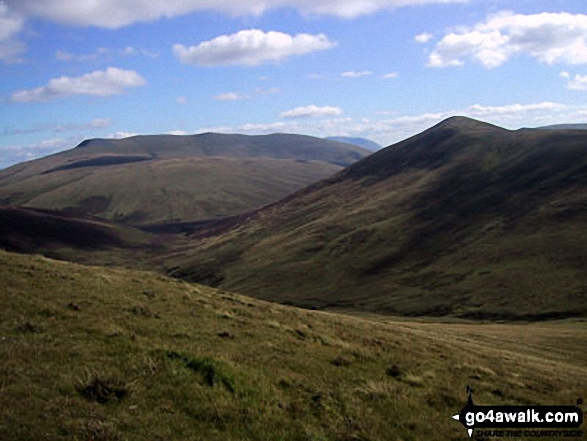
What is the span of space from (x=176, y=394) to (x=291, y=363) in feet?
20.4

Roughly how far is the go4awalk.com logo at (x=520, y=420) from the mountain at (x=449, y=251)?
7220cm

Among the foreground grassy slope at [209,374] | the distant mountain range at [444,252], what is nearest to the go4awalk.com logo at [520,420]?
the foreground grassy slope at [209,374]

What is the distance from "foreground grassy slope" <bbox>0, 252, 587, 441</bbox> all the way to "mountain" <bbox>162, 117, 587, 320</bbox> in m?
70.0

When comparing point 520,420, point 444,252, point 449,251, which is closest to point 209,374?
point 520,420

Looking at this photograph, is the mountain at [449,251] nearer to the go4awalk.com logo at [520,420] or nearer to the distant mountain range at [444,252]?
the distant mountain range at [444,252]

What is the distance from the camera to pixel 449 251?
433 ft

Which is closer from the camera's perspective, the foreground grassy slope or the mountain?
the foreground grassy slope

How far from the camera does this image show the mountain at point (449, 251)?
319ft

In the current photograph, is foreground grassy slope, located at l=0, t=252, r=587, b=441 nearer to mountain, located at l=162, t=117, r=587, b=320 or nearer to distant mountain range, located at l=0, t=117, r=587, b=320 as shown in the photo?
distant mountain range, located at l=0, t=117, r=587, b=320

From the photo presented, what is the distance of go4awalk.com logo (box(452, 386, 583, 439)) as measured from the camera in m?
15.5

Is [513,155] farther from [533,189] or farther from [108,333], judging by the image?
[108,333]

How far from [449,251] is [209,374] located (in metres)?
126

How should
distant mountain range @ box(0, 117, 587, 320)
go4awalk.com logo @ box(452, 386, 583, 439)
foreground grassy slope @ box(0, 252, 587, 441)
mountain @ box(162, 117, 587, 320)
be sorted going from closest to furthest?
1. foreground grassy slope @ box(0, 252, 587, 441)
2. go4awalk.com logo @ box(452, 386, 583, 439)
3. mountain @ box(162, 117, 587, 320)
4. distant mountain range @ box(0, 117, 587, 320)

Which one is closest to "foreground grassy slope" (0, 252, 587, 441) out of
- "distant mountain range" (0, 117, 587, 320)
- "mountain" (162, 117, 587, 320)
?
"distant mountain range" (0, 117, 587, 320)
